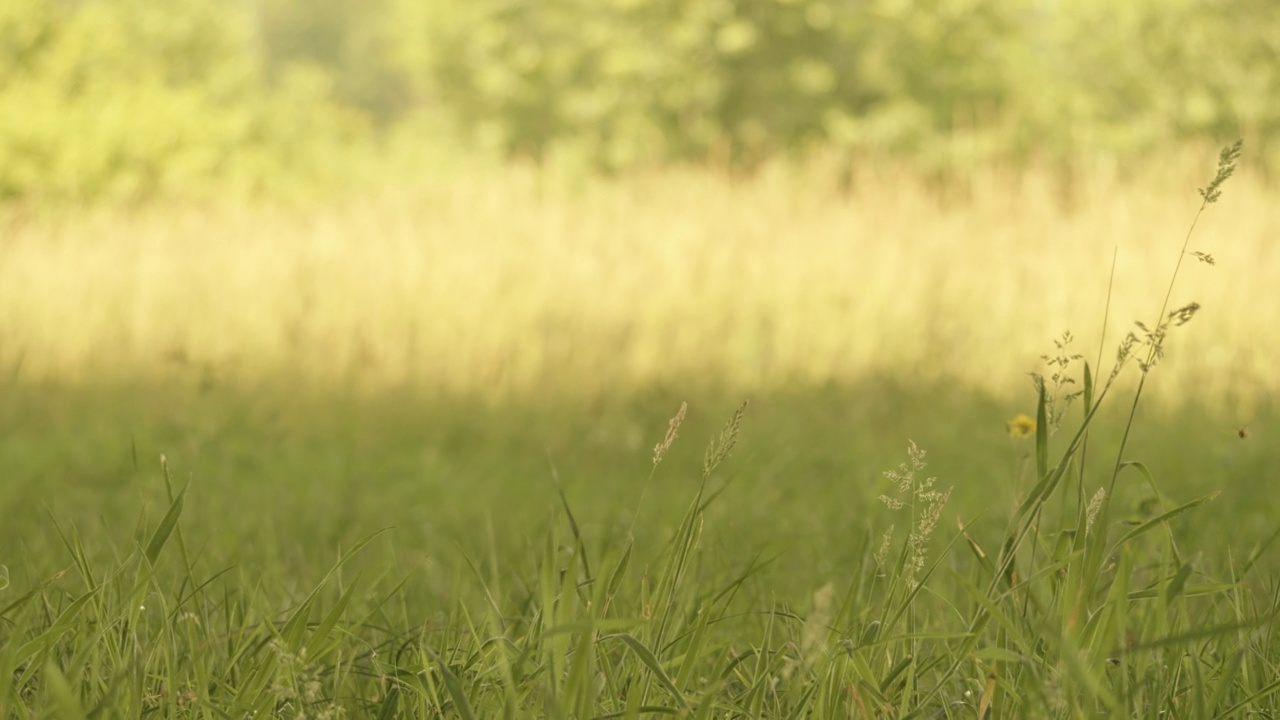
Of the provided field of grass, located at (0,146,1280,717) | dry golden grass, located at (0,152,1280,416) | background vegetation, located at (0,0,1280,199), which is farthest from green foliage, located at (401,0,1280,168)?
dry golden grass, located at (0,152,1280,416)

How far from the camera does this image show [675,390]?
6.32 metres

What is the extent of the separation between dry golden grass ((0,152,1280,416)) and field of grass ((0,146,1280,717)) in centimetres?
3

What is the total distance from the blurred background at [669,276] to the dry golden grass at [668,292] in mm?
31

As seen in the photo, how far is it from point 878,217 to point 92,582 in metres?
8.64

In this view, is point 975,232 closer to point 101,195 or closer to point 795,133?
point 795,133

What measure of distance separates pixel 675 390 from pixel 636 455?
1.44 m

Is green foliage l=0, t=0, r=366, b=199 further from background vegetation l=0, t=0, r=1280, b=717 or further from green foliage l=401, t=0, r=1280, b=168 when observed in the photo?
green foliage l=401, t=0, r=1280, b=168

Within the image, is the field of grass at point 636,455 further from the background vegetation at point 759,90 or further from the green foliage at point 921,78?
the green foliage at point 921,78

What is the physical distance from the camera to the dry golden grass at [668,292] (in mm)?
6746

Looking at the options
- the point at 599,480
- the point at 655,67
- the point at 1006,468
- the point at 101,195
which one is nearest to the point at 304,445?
the point at 599,480

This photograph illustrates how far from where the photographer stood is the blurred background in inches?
186

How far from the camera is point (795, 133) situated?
16375 millimetres

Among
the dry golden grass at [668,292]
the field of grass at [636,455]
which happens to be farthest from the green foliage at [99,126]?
the dry golden grass at [668,292]

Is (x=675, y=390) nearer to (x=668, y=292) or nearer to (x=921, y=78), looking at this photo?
(x=668, y=292)
